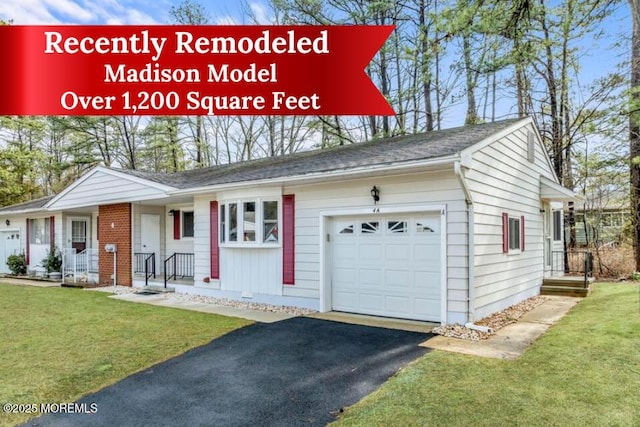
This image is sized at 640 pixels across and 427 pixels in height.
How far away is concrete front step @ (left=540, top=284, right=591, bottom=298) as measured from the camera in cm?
1025

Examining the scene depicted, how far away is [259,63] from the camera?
7.61 m

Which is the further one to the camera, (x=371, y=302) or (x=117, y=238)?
(x=117, y=238)

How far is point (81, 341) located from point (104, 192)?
26.8ft

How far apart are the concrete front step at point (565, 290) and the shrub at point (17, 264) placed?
1894 centimetres

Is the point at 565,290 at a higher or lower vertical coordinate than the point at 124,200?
lower

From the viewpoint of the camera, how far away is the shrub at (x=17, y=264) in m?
17.1

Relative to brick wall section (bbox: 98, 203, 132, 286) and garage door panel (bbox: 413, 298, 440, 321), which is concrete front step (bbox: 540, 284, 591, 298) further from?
brick wall section (bbox: 98, 203, 132, 286)

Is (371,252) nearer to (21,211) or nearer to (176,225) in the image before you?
(176,225)

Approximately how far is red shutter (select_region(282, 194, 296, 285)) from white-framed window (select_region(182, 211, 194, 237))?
5171 mm

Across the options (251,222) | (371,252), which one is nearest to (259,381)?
(371,252)

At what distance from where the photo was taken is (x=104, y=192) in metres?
13.4

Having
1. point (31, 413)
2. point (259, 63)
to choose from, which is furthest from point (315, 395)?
point (259, 63)

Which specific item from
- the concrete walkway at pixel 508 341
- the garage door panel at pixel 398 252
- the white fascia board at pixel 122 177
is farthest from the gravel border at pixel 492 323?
the white fascia board at pixel 122 177

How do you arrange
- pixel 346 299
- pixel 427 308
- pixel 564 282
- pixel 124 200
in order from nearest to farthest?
pixel 427 308 → pixel 346 299 → pixel 564 282 → pixel 124 200
